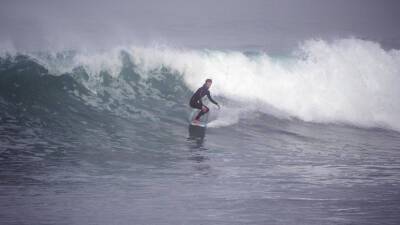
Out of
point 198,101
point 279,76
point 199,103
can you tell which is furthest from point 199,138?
point 279,76

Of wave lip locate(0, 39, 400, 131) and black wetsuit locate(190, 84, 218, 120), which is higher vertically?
wave lip locate(0, 39, 400, 131)

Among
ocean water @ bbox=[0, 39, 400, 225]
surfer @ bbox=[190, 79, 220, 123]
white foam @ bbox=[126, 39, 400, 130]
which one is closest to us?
ocean water @ bbox=[0, 39, 400, 225]

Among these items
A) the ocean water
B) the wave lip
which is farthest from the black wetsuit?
the wave lip

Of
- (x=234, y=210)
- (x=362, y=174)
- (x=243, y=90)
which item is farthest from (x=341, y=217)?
(x=243, y=90)

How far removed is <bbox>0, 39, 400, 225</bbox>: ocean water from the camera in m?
8.36

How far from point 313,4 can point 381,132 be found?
5939 cm

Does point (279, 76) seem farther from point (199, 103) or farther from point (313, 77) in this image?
point (199, 103)

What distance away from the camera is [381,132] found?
18.0 metres

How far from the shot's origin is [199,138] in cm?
1446

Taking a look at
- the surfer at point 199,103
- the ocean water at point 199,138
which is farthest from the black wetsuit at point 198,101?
the ocean water at point 199,138

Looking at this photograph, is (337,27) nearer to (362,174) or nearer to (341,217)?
(362,174)

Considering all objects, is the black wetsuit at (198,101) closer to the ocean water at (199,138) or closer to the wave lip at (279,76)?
the ocean water at (199,138)

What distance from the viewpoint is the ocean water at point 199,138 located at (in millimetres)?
8359

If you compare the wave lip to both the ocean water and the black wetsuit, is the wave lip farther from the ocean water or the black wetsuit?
the black wetsuit
